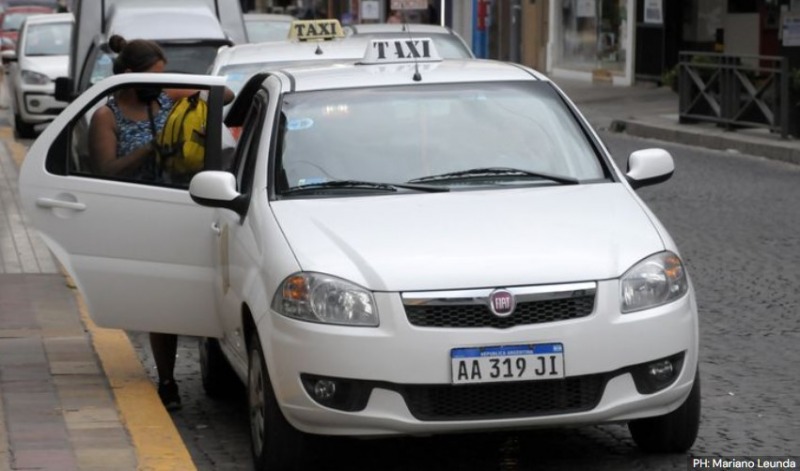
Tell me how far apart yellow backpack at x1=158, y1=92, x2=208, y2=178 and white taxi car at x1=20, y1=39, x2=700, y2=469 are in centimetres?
25

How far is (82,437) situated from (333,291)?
1.36 m

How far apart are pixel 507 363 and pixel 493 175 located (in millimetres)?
1262

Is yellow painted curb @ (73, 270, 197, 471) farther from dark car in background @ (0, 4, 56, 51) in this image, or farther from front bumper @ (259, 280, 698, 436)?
dark car in background @ (0, 4, 56, 51)

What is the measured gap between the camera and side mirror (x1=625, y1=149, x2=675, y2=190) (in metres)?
7.12

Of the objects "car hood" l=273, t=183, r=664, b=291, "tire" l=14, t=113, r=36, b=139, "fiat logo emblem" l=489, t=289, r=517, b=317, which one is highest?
"car hood" l=273, t=183, r=664, b=291

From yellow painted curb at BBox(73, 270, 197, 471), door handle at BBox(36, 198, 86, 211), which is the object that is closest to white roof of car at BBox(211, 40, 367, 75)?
yellow painted curb at BBox(73, 270, 197, 471)

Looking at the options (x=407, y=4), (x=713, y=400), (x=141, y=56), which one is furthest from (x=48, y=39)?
(x=713, y=400)

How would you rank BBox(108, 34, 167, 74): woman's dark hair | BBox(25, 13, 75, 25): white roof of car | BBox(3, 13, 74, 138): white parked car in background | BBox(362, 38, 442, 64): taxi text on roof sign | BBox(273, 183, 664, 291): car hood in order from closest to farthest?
BBox(273, 183, 664, 291): car hood → BBox(362, 38, 442, 64): taxi text on roof sign → BBox(108, 34, 167, 74): woman's dark hair → BBox(3, 13, 74, 138): white parked car in background → BBox(25, 13, 75, 25): white roof of car

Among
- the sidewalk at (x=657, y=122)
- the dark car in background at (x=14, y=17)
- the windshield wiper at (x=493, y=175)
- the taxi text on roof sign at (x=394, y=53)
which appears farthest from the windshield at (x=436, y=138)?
the dark car in background at (x=14, y=17)

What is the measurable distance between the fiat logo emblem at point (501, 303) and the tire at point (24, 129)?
62.5ft

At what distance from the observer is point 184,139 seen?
26.0 feet

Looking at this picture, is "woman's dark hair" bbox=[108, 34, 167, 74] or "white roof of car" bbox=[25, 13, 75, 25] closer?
"woman's dark hair" bbox=[108, 34, 167, 74]

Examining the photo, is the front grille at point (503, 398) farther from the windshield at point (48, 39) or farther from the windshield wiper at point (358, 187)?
the windshield at point (48, 39)

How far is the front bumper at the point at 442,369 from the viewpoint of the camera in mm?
5863
